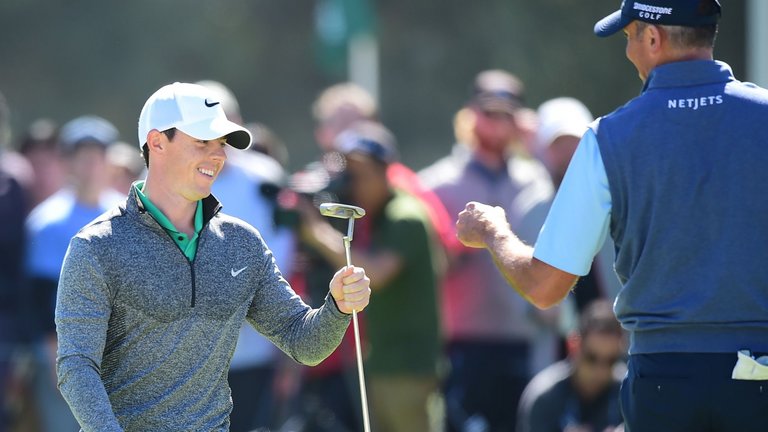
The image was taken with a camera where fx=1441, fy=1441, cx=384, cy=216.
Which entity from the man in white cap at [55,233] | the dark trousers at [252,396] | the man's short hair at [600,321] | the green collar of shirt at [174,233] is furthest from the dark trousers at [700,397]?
the man in white cap at [55,233]

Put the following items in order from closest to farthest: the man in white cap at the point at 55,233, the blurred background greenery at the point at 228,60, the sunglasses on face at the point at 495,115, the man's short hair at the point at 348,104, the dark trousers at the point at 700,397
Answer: the dark trousers at the point at 700,397 < the man in white cap at the point at 55,233 < the sunglasses on face at the point at 495,115 < the man's short hair at the point at 348,104 < the blurred background greenery at the point at 228,60

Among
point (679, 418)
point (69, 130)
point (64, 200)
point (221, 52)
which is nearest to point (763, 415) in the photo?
point (679, 418)

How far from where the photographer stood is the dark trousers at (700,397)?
4.76 m

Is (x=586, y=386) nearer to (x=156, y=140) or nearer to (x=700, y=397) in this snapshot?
(x=700, y=397)

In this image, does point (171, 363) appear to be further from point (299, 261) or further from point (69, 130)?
point (69, 130)

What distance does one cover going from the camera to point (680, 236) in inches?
189

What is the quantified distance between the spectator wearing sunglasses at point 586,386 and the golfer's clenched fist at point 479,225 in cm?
324

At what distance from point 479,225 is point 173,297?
115 cm

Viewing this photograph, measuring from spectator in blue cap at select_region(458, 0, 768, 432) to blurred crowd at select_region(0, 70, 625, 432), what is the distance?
3331 millimetres

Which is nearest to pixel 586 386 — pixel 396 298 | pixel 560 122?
pixel 396 298

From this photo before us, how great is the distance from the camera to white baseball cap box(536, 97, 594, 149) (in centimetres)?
925

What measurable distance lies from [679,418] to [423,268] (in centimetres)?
424

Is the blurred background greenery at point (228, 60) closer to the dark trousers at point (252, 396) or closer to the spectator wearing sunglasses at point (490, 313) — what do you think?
the spectator wearing sunglasses at point (490, 313)

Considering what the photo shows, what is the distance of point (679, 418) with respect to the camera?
4793 mm
